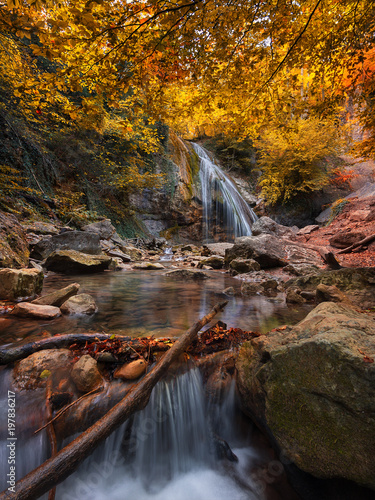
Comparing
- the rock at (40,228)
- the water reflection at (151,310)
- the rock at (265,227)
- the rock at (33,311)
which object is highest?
the rock at (265,227)

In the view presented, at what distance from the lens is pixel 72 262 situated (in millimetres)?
6438

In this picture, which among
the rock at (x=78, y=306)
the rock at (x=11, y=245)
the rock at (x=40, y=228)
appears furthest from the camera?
the rock at (x=40, y=228)

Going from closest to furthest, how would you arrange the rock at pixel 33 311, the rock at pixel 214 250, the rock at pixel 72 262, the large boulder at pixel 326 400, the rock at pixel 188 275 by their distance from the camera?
the large boulder at pixel 326 400 → the rock at pixel 33 311 → the rock at pixel 72 262 → the rock at pixel 188 275 → the rock at pixel 214 250

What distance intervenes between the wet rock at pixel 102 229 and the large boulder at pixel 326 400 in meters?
9.76

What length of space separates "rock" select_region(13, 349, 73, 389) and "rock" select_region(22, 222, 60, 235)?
6.81 metres

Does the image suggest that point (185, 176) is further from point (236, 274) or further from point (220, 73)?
point (220, 73)

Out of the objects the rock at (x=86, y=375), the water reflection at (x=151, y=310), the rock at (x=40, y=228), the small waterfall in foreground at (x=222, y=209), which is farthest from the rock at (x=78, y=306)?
the small waterfall in foreground at (x=222, y=209)

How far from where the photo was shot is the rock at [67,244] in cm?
690

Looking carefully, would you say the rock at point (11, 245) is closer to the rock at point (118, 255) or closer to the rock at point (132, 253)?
the rock at point (118, 255)

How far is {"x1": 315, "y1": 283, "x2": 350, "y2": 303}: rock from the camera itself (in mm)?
3515

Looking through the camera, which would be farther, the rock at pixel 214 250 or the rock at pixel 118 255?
the rock at pixel 214 250

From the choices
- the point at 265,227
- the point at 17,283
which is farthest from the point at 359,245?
the point at 17,283

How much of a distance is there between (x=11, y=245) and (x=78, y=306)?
306cm

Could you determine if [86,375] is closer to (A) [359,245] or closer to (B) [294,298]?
(B) [294,298]
